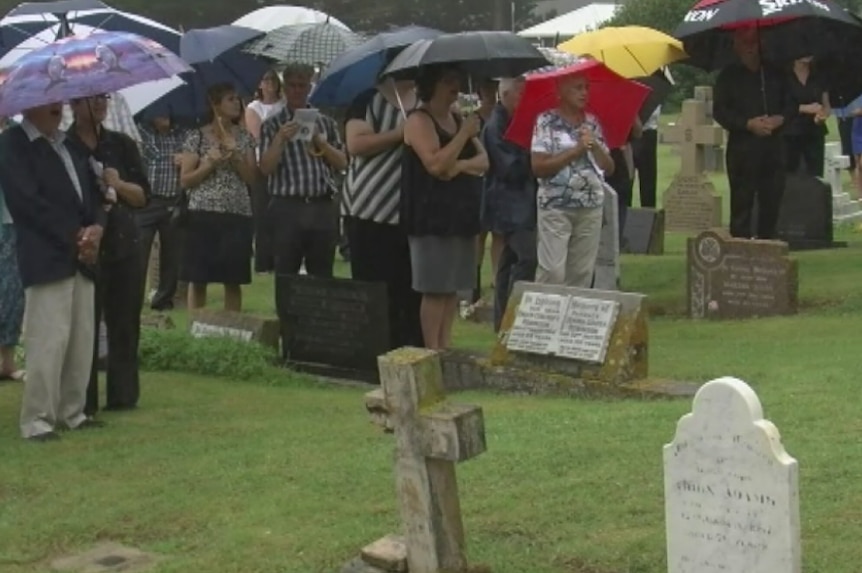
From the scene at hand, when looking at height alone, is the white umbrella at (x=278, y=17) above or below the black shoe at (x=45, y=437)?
above

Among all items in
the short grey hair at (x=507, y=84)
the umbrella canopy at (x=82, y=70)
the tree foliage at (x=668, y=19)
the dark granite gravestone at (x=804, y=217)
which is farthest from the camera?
the tree foliage at (x=668, y=19)

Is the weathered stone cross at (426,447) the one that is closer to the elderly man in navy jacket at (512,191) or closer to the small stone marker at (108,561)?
the small stone marker at (108,561)

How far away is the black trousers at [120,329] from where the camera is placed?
32.2 feet

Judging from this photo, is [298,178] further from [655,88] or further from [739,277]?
[655,88]

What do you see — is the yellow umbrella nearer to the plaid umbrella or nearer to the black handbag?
the plaid umbrella

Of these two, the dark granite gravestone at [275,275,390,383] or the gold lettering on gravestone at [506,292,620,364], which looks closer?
the gold lettering on gravestone at [506,292,620,364]

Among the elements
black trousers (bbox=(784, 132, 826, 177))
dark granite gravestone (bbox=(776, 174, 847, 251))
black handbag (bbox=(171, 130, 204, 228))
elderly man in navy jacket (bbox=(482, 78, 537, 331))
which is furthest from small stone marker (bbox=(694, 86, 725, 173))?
elderly man in navy jacket (bbox=(482, 78, 537, 331))

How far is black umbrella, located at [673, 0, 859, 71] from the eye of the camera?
43.3 ft

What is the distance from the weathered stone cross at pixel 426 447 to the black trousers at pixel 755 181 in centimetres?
788

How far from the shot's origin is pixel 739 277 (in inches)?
502

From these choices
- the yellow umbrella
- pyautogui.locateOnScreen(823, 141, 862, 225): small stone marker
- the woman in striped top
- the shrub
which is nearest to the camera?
the woman in striped top

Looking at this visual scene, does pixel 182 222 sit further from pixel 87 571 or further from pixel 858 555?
pixel 858 555

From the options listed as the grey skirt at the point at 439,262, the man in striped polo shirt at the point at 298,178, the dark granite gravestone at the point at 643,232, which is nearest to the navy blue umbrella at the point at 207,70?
the man in striped polo shirt at the point at 298,178

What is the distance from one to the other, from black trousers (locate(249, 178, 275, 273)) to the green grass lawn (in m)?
2.27
